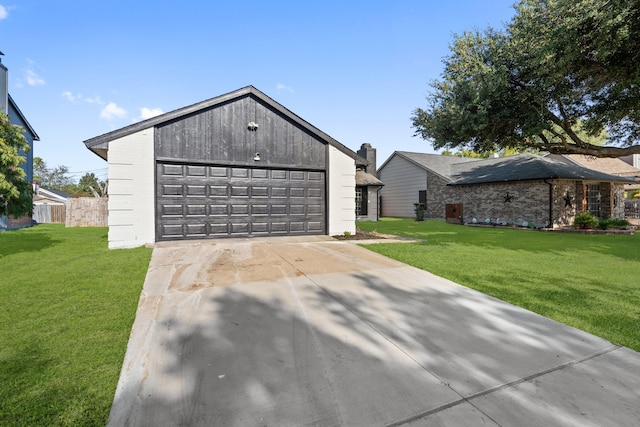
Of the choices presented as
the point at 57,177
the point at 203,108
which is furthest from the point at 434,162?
the point at 57,177

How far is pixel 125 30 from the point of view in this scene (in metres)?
10.7

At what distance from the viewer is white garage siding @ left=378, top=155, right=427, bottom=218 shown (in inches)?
989

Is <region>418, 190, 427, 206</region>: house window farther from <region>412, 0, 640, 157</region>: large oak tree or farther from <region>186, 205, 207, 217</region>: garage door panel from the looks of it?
<region>186, 205, 207, 217</region>: garage door panel

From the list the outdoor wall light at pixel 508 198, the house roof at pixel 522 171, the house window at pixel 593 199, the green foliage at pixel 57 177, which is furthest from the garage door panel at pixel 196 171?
the green foliage at pixel 57 177

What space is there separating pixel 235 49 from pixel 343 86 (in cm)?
537

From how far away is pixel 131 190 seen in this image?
8.82 meters

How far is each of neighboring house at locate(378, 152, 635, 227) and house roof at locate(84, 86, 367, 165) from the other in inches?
462

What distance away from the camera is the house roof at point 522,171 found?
653 inches

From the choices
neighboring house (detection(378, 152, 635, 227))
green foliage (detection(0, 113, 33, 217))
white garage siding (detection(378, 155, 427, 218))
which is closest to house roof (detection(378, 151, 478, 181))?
neighboring house (detection(378, 152, 635, 227))

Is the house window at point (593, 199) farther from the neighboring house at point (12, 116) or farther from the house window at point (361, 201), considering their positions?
the neighboring house at point (12, 116)

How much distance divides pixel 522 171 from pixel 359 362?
19937 millimetres

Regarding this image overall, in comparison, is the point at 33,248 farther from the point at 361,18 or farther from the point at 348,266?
the point at 361,18

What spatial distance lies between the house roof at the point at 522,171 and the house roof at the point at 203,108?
11631 mm

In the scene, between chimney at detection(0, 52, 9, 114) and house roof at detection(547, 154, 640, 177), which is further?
house roof at detection(547, 154, 640, 177)
